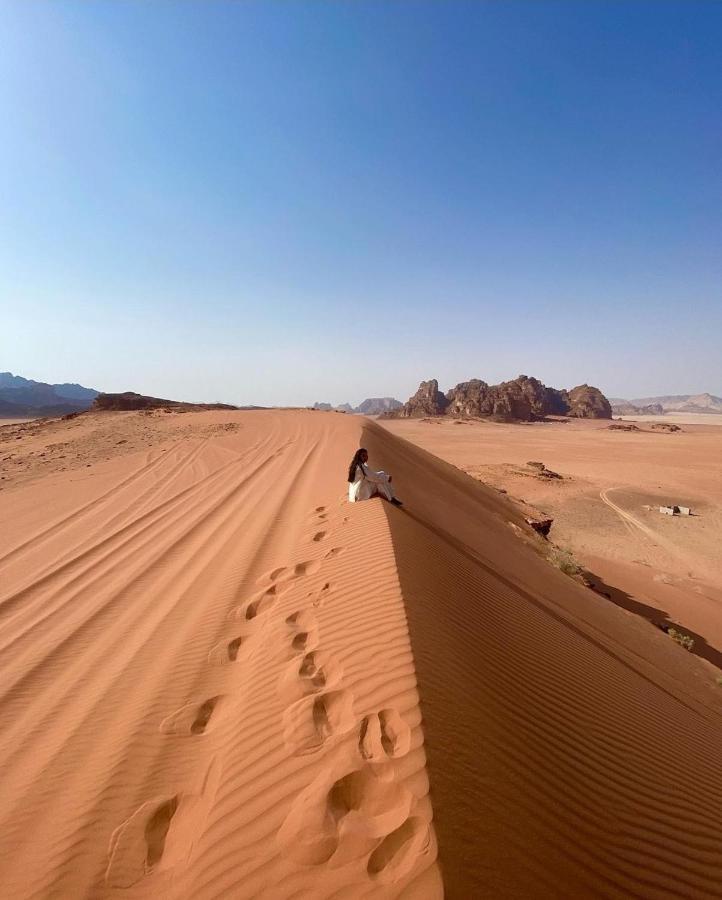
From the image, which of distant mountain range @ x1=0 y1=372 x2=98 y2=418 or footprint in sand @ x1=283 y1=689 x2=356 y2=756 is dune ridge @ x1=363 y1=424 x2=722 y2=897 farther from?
distant mountain range @ x1=0 y1=372 x2=98 y2=418

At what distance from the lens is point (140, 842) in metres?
2.11

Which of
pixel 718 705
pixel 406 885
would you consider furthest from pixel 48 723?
pixel 718 705

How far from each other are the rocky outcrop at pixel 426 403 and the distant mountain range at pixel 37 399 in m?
54.2

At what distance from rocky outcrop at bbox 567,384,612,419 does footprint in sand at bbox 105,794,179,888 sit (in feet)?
302

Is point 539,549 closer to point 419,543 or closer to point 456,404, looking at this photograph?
point 419,543

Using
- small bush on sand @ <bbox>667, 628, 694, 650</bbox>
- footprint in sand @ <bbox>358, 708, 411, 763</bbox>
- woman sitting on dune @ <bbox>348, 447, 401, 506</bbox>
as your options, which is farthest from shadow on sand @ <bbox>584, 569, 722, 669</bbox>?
footprint in sand @ <bbox>358, 708, 411, 763</bbox>

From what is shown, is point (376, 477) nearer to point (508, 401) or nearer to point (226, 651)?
point (226, 651)

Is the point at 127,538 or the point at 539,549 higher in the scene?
the point at 127,538

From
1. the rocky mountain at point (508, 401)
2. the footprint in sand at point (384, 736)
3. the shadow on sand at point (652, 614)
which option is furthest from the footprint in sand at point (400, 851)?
the rocky mountain at point (508, 401)

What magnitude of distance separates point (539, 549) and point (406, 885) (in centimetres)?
979

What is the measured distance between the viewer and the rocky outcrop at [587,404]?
277 feet

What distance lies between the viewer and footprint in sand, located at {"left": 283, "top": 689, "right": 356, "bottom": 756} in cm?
239

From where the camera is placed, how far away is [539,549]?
1038 centimetres

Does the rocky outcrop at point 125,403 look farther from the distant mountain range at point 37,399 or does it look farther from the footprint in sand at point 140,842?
the footprint in sand at point 140,842
